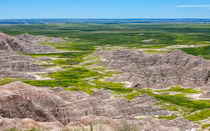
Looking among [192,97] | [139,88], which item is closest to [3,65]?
[139,88]

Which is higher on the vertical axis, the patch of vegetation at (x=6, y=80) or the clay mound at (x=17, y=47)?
the clay mound at (x=17, y=47)

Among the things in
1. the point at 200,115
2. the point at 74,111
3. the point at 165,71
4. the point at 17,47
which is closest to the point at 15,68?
the point at 165,71

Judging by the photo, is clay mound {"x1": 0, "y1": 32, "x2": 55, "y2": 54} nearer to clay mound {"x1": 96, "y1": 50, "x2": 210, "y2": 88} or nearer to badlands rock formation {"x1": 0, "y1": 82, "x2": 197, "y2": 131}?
clay mound {"x1": 96, "y1": 50, "x2": 210, "y2": 88}

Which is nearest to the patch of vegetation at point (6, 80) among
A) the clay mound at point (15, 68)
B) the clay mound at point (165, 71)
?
the clay mound at point (15, 68)

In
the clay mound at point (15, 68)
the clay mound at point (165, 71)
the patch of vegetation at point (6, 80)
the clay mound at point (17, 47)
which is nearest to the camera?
the clay mound at point (165, 71)

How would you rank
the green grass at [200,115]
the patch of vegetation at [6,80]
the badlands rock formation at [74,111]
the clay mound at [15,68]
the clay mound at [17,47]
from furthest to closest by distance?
the clay mound at [17,47], the clay mound at [15,68], the patch of vegetation at [6,80], the green grass at [200,115], the badlands rock formation at [74,111]

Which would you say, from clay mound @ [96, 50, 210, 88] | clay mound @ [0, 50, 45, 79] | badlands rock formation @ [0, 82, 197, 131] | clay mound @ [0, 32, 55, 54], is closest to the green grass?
badlands rock formation @ [0, 82, 197, 131]

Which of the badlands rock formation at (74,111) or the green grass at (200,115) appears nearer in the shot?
the badlands rock formation at (74,111)

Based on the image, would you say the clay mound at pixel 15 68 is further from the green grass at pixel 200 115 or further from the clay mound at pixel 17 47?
the green grass at pixel 200 115

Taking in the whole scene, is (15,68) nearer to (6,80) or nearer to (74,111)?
(6,80)

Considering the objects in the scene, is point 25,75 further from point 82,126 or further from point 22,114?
point 82,126
